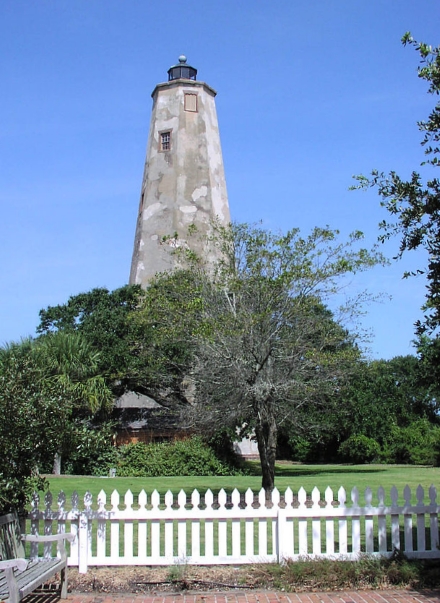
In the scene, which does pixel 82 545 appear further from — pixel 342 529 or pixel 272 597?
pixel 342 529

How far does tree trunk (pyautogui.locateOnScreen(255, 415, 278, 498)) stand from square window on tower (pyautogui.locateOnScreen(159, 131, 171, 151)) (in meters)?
22.5

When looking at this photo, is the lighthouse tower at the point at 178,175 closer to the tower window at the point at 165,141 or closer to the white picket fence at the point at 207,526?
the tower window at the point at 165,141

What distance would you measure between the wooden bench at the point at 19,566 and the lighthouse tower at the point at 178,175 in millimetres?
25670

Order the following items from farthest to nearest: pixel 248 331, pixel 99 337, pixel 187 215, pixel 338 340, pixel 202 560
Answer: pixel 187 215, pixel 99 337, pixel 338 340, pixel 248 331, pixel 202 560

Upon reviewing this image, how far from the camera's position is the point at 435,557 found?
855 cm

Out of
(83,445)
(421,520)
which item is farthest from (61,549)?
(421,520)

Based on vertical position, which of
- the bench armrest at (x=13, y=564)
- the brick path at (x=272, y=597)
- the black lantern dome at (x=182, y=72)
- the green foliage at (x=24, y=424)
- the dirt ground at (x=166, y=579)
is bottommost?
the brick path at (x=272, y=597)

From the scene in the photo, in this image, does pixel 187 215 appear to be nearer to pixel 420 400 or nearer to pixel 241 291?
pixel 241 291

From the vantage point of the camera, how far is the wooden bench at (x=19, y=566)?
598 cm

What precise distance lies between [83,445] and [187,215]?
2647 cm

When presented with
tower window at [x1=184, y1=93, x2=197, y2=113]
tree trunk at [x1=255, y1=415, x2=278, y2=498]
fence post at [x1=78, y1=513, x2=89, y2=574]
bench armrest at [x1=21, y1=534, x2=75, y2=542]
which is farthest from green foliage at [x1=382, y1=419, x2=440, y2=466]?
bench armrest at [x1=21, y1=534, x2=75, y2=542]

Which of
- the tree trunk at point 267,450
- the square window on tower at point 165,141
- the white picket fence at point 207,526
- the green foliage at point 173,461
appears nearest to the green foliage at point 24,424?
the white picket fence at point 207,526

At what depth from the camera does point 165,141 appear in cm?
→ 3544

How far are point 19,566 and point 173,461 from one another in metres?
20.3
